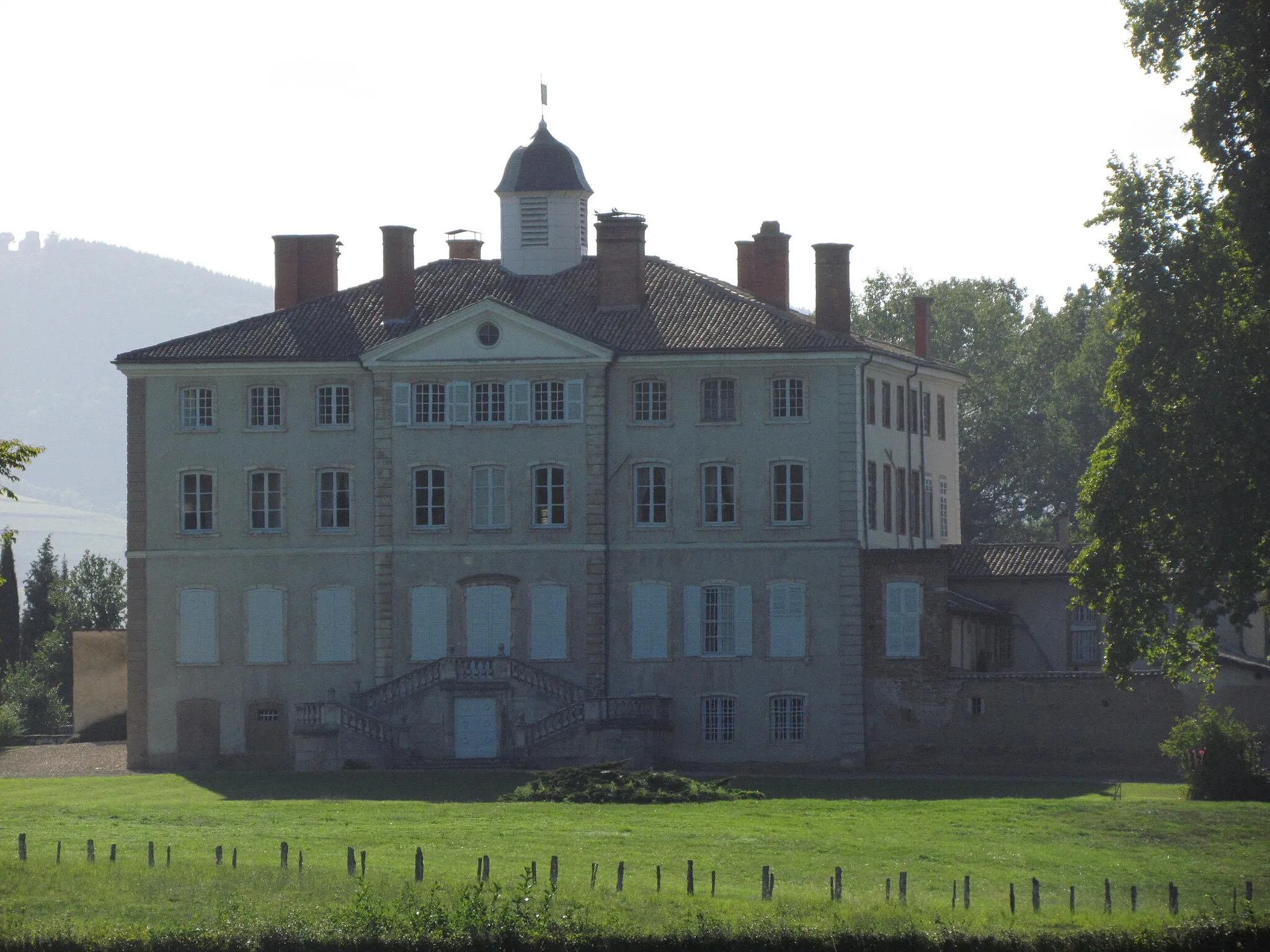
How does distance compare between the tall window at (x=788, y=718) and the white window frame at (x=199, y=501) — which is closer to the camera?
the tall window at (x=788, y=718)

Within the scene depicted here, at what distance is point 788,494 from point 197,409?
15.1 m

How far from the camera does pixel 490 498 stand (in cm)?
5697

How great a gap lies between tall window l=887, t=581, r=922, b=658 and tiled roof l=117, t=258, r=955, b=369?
603cm

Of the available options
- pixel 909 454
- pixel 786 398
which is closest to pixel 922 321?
pixel 909 454

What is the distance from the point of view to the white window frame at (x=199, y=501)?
190ft

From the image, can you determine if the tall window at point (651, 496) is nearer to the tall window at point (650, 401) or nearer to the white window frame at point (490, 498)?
the tall window at point (650, 401)

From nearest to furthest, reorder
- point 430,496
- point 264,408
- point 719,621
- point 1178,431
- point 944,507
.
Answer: point 1178,431 → point 719,621 → point 430,496 → point 264,408 → point 944,507

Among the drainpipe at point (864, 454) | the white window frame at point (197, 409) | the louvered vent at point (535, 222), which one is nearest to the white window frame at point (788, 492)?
the drainpipe at point (864, 454)

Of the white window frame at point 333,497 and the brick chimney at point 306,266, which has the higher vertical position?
the brick chimney at point 306,266

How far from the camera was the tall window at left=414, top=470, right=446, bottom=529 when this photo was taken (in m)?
57.1

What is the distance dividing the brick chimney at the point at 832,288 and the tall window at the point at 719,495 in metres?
4.51

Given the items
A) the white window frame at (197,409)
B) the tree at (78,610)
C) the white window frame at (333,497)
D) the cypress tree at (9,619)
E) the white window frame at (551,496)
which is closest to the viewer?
the white window frame at (551,496)

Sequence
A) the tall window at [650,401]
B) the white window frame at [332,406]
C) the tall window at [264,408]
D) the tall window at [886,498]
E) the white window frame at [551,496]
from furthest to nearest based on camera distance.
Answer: the tall window at [886,498]
the tall window at [264,408]
the white window frame at [332,406]
the white window frame at [551,496]
the tall window at [650,401]

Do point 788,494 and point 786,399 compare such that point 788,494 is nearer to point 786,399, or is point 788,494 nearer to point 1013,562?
point 786,399
